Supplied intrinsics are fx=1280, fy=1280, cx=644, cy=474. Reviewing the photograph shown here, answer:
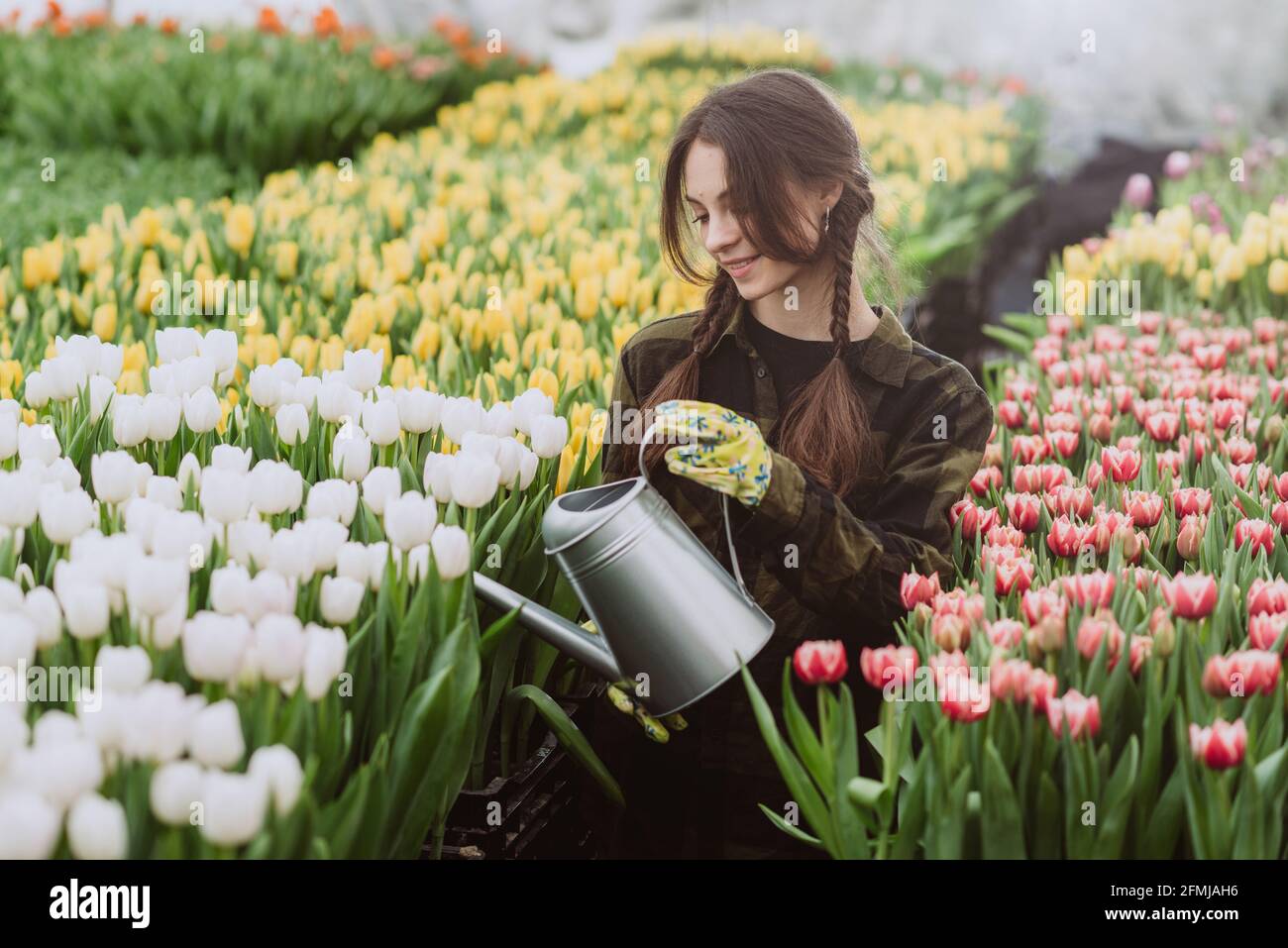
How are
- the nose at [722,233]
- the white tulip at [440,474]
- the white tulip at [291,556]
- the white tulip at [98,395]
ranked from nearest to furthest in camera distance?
the white tulip at [291,556], the white tulip at [440,474], the nose at [722,233], the white tulip at [98,395]

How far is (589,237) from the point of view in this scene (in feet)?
14.3

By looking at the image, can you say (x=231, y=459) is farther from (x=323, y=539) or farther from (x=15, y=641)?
(x=15, y=641)

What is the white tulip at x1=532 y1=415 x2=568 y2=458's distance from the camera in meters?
2.14

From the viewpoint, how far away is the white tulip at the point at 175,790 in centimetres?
119

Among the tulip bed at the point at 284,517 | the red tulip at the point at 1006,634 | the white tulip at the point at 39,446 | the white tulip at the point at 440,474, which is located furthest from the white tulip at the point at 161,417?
the red tulip at the point at 1006,634

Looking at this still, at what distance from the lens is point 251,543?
1.64 metres

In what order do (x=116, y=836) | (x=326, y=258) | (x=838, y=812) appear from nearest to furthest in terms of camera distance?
1. (x=116, y=836)
2. (x=838, y=812)
3. (x=326, y=258)

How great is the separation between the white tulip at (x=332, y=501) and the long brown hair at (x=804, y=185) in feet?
1.63

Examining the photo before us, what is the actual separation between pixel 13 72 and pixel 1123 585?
7965 mm

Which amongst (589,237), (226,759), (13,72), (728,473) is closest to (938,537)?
(728,473)

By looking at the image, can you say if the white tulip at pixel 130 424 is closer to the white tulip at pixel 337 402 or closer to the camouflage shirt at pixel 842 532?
the white tulip at pixel 337 402
